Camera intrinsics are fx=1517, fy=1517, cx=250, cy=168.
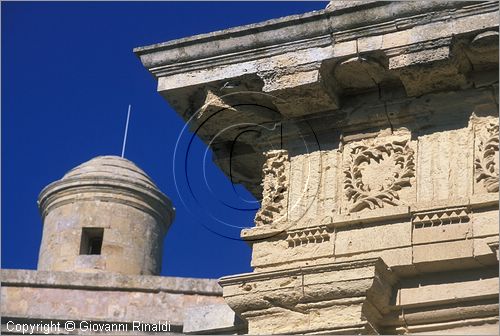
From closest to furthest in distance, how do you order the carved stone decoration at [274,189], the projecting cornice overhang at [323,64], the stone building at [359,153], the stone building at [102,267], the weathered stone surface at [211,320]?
the stone building at [359,153]
the projecting cornice overhang at [323,64]
the carved stone decoration at [274,189]
the weathered stone surface at [211,320]
the stone building at [102,267]

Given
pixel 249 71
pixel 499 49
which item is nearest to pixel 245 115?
pixel 249 71

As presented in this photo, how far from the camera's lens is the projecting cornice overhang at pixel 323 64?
30.1 ft

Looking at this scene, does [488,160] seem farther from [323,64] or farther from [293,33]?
[293,33]

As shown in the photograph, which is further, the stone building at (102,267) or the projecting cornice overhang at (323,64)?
the stone building at (102,267)

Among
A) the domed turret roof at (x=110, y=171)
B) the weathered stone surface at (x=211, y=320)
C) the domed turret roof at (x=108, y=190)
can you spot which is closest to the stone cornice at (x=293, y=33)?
the weathered stone surface at (x=211, y=320)

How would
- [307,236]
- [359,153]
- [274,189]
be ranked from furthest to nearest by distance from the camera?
[274,189] → [359,153] → [307,236]

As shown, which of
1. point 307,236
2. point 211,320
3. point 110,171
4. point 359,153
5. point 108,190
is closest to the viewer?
point 307,236

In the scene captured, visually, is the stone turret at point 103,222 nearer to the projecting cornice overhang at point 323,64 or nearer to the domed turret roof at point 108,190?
the domed turret roof at point 108,190

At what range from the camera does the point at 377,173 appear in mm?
9516

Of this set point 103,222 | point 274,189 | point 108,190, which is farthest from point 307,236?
point 108,190

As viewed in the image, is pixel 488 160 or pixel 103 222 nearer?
pixel 488 160

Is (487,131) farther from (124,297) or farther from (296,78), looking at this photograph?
(124,297)

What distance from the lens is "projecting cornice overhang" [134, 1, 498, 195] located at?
9.19 meters

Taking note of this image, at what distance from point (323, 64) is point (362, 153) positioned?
24.4 inches
